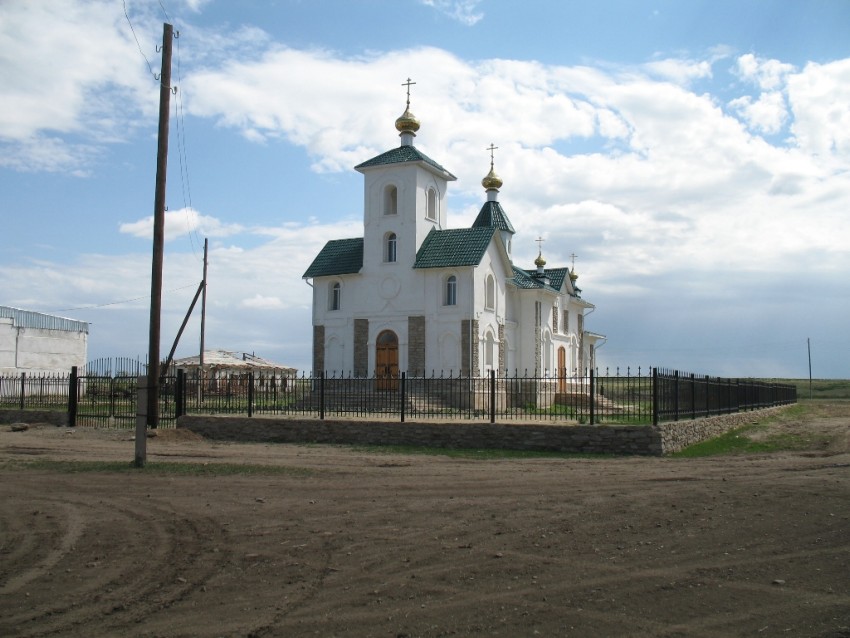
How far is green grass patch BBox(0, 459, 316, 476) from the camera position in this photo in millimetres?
Answer: 12719

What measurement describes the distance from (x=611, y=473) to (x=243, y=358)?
40490mm

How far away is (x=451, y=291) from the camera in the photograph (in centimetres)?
3203

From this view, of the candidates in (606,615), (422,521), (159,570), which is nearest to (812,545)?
(606,615)

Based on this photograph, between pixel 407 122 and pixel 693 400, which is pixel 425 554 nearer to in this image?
pixel 693 400

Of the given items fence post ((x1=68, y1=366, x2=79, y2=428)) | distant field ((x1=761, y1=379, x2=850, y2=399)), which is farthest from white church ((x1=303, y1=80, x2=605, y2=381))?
distant field ((x1=761, y1=379, x2=850, y2=399))

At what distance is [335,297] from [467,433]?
17.1m

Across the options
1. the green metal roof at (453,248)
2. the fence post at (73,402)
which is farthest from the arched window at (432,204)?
the fence post at (73,402)

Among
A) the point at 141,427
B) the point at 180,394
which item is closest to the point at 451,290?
the point at 180,394

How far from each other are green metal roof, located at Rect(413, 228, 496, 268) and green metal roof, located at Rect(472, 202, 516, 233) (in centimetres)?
805

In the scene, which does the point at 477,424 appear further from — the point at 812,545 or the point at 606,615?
the point at 606,615

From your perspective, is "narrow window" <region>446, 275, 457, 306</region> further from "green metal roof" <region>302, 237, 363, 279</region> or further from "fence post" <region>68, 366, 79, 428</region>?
"fence post" <region>68, 366, 79, 428</region>

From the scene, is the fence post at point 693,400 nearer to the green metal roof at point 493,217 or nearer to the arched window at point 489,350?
the arched window at point 489,350

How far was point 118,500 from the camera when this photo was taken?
33.2 feet

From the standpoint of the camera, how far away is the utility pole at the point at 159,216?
20.5m
